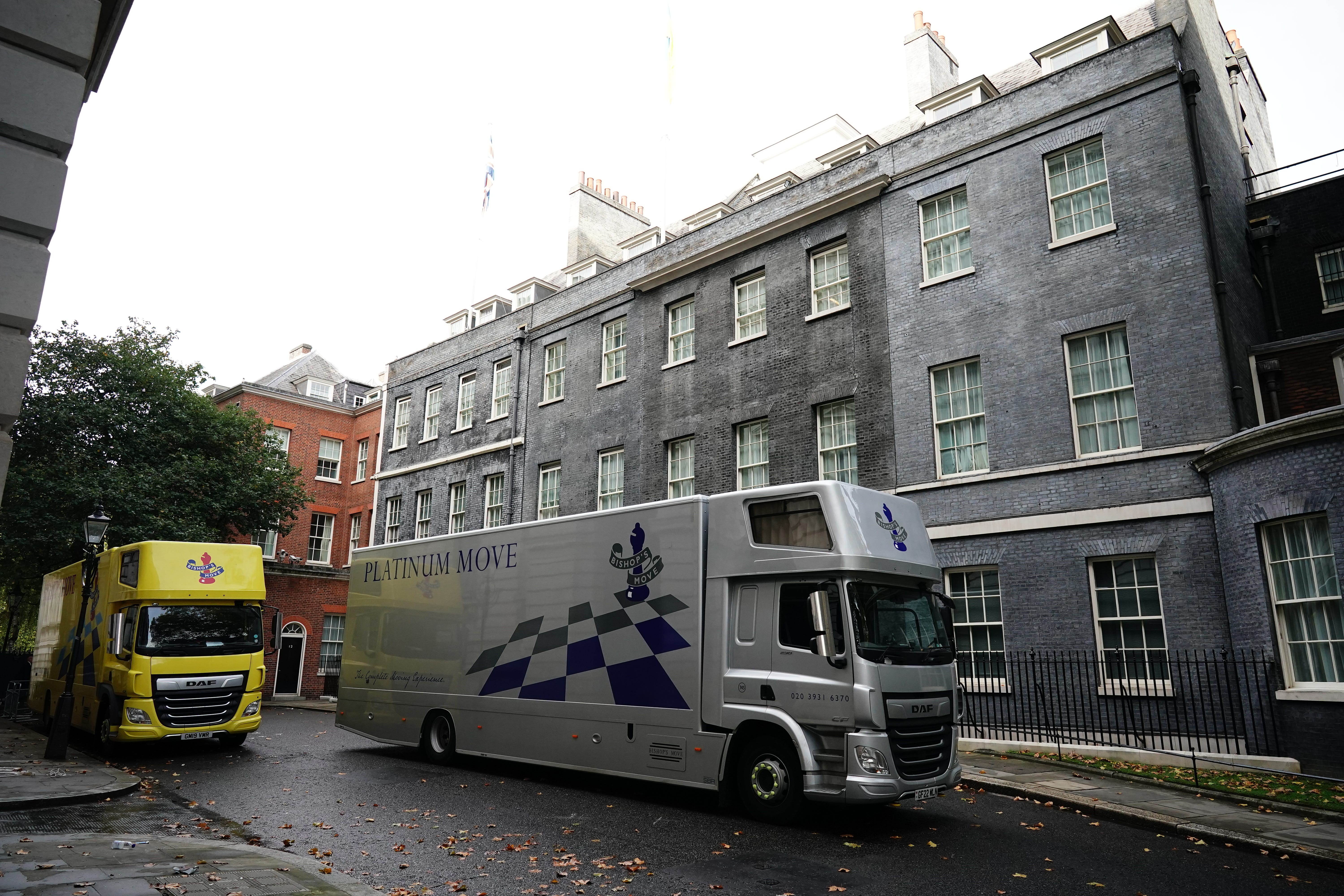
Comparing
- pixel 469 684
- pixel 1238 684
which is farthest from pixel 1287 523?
pixel 469 684

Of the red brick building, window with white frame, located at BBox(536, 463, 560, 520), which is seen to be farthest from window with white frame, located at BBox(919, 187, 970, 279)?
the red brick building

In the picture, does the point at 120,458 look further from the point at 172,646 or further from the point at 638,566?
the point at 638,566

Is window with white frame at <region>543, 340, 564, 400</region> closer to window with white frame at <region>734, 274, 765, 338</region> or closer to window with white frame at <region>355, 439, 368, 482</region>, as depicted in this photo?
window with white frame at <region>734, 274, 765, 338</region>

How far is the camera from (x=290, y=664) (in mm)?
32719

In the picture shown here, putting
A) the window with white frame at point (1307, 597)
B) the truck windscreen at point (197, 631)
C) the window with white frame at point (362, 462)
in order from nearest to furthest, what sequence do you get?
the window with white frame at point (1307, 597)
the truck windscreen at point (197, 631)
the window with white frame at point (362, 462)

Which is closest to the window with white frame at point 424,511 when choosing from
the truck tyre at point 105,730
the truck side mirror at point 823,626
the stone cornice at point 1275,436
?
the truck tyre at point 105,730

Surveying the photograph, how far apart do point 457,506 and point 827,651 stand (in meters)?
21.5

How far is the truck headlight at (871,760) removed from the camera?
8.41 meters

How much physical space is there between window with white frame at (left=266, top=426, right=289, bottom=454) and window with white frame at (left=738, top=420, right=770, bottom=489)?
68.2 ft

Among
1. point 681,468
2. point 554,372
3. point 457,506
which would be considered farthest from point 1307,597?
point 457,506

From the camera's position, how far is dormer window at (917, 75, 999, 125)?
18422 millimetres

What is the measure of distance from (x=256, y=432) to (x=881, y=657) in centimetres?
2770

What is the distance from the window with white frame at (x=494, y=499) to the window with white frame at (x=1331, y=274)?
21.2 metres

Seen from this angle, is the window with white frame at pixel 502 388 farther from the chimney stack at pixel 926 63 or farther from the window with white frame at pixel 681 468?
the chimney stack at pixel 926 63
